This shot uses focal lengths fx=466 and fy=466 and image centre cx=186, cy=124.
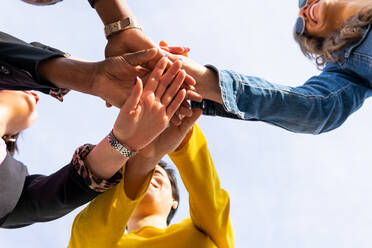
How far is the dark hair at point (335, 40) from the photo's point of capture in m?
2.86

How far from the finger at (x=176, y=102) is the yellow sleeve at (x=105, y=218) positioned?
41 centimetres

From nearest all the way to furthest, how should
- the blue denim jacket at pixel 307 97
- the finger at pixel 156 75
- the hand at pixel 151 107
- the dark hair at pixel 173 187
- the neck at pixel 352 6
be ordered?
the hand at pixel 151 107, the finger at pixel 156 75, the blue denim jacket at pixel 307 97, the neck at pixel 352 6, the dark hair at pixel 173 187

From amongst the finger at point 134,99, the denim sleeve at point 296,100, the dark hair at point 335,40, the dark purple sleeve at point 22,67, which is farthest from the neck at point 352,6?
the dark purple sleeve at point 22,67

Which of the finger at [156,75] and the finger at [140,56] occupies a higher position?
the finger at [140,56]

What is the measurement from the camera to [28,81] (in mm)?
2250

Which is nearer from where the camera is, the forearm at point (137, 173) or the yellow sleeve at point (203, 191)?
the forearm at point (137, 173)

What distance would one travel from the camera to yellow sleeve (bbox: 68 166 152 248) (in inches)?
93.6

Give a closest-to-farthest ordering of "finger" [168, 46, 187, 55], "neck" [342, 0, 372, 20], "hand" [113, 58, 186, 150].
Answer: "hand" [113, 58, 186, 150]
"finger" [168, 46, 187, 55]
"neck" [342, 0, 372, 20]

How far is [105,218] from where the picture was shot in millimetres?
2420

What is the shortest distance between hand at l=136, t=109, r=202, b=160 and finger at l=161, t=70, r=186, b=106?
0.64ft

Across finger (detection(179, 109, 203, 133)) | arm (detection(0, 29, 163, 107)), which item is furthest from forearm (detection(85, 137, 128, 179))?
finger (detection(179, 109, 203, 133))

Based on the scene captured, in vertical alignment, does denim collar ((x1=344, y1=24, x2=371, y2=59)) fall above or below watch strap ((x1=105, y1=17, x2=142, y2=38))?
below

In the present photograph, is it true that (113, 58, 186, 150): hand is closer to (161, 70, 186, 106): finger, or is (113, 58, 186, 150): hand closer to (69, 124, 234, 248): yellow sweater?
(161, 70, 186, 106): finger

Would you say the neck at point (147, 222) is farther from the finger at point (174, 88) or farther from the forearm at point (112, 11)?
the forearm at point (112, 11)
